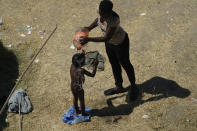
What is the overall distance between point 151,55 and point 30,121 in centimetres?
297

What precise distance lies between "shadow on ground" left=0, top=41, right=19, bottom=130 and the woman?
2208mm

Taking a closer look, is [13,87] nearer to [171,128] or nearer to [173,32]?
[171,128]

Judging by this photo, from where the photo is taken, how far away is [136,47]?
22.8 ft

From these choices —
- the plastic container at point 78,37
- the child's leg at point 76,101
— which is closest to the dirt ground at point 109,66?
the child's leg at point 76,101

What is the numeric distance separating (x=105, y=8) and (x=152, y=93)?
2.25 metres

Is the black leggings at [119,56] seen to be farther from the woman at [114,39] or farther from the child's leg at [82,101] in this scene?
the child's leg at [82,101]

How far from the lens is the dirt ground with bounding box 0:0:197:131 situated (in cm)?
536

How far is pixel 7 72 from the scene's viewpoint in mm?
6473

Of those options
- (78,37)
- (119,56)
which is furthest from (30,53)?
(119,56)

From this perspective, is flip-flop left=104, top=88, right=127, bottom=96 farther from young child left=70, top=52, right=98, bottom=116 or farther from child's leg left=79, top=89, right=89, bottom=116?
young child left=70, top=52, right=98, bottom=116

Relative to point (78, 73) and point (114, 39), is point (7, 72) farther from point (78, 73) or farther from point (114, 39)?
point (114, 39)

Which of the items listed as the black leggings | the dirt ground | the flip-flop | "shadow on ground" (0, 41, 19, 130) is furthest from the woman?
"shadow on ground" (0, 41, 19, 130)

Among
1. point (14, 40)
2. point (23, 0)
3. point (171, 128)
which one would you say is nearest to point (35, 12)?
point (23, 0)

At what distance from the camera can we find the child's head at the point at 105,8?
167 inches
